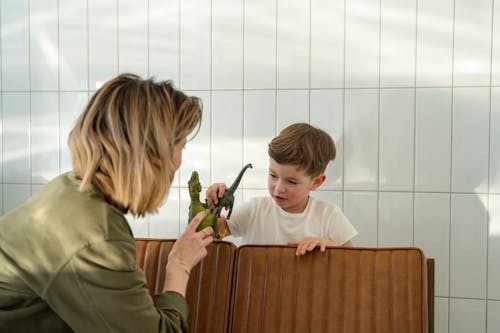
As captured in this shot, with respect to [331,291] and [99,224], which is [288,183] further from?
[99,224]

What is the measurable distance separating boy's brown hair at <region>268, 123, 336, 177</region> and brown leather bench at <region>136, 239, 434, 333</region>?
35 centimetres

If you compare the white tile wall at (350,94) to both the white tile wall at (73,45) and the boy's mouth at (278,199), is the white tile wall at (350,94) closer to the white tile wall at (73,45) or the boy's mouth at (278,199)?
the white tile wall at (73,45)

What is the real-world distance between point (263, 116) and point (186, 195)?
1.83 ft

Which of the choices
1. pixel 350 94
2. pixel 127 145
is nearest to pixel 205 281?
pixel 127 145

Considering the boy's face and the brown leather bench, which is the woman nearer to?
the brown leather bench

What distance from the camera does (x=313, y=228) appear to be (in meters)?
2.11

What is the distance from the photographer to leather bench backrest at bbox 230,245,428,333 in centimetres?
171

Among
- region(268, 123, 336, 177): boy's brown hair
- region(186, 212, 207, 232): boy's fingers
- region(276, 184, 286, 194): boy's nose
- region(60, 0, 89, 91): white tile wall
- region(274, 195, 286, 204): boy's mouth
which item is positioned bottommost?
region(186, 212, 207, 232): boy's fingers

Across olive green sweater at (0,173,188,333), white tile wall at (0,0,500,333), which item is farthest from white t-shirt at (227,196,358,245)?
olive green sweater at (0,173,188,333)

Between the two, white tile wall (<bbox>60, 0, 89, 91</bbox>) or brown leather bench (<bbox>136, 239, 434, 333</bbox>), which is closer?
brown leather bench (<bbox>136, 239, 434, 333</bbox>)

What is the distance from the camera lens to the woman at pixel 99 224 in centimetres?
121

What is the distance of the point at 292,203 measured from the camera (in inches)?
82.1

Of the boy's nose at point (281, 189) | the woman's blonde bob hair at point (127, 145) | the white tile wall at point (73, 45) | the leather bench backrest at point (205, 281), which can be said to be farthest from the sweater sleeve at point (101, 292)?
the white tile wall at point (73, 45)

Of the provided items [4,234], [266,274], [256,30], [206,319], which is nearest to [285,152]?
[266,274]
